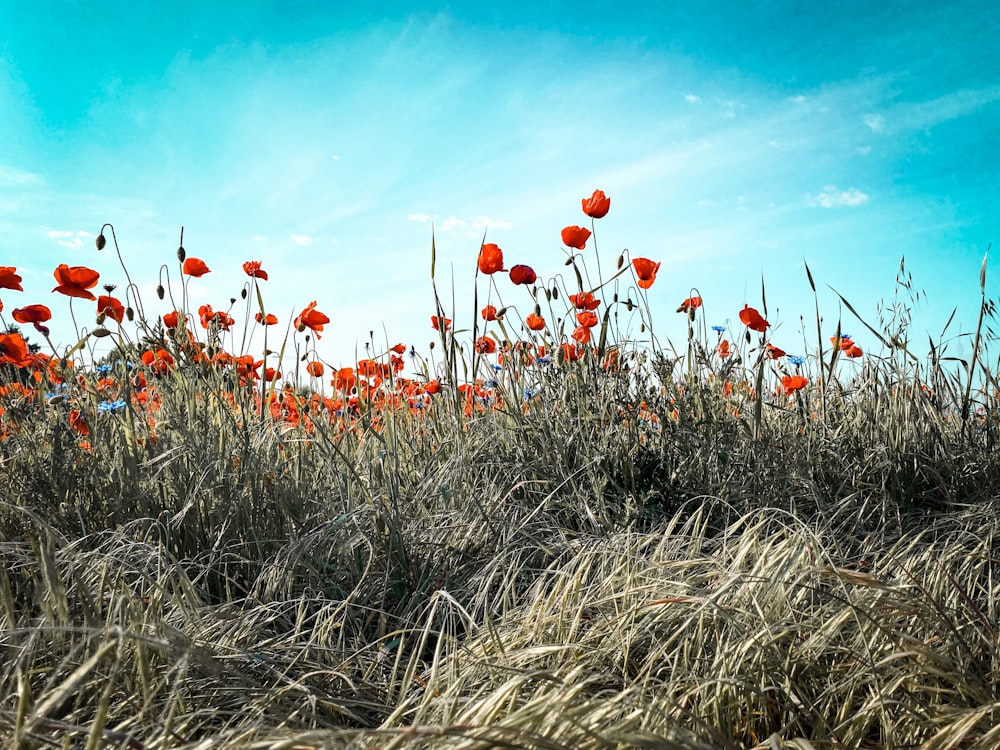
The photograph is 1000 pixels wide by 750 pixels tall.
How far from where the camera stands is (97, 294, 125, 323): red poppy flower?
106 inches

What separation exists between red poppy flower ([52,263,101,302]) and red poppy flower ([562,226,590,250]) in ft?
5.52

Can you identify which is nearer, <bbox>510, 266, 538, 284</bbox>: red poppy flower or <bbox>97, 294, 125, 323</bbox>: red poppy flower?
<bbox>97, 294, 125, 323</bbox>: red poppy flower

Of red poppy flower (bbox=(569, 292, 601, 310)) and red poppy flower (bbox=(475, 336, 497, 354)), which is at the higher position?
red poppy flower (bbox=(569, 292, 601, 310))

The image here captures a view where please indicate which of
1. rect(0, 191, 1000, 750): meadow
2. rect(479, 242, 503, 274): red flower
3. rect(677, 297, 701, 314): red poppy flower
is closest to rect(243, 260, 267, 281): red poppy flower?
rect(0, 191, 1000, 750): meadow

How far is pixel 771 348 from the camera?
10.5ft

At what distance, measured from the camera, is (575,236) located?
291 centimetres

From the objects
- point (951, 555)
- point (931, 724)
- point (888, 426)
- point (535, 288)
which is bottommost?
point (931, 724)

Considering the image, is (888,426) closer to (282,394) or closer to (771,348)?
(771,348)

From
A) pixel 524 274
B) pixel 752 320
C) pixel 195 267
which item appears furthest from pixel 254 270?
pixel 752 320

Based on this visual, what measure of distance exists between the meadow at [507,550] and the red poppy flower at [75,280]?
10 mm

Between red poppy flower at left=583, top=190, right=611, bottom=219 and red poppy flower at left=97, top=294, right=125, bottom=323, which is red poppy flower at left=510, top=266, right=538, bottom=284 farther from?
red poppy flower at left=97, top=294, right=125, bottom=323

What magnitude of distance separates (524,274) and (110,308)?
1.50 m

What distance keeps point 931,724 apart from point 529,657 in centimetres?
71

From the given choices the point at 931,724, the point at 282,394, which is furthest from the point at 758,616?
the point at 282,394
